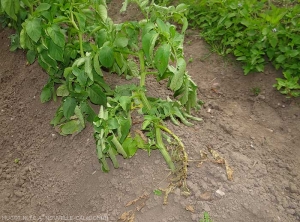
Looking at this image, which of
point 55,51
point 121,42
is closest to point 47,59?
point 55,51

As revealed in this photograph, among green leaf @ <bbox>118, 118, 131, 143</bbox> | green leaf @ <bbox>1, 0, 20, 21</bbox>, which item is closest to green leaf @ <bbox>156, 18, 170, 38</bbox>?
green leaf @ <bbox>118, 118, 131, 143</bbox>

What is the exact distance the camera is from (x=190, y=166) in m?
2.26

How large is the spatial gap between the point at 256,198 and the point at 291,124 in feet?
2.71

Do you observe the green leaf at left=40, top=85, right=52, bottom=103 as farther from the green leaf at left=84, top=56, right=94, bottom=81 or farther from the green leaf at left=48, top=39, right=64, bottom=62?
the green leaf at left=84, top=56, right=94, bottom=81

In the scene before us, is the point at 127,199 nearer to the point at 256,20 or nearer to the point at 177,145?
the point at 177,145

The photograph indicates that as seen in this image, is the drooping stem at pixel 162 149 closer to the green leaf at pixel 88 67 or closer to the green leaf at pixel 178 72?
the green leaf at pixel 178 72

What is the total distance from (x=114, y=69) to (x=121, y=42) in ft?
1.48

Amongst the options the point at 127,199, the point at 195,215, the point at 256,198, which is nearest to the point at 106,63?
the point at 127,199

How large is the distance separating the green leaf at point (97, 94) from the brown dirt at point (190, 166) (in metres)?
0.24

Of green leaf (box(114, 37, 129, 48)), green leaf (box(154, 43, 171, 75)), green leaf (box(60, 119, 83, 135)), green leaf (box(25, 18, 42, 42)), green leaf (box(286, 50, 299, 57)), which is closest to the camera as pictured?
green leaf (box(154, 43, 171, 75))

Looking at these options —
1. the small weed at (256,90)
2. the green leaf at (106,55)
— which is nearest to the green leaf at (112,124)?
the green leaf at (106,55)

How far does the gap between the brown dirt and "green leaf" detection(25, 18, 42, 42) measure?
664 millimetres

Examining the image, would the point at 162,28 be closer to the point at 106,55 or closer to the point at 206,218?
the point at 106,55

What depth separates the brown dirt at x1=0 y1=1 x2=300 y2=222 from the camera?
213 centimetres
